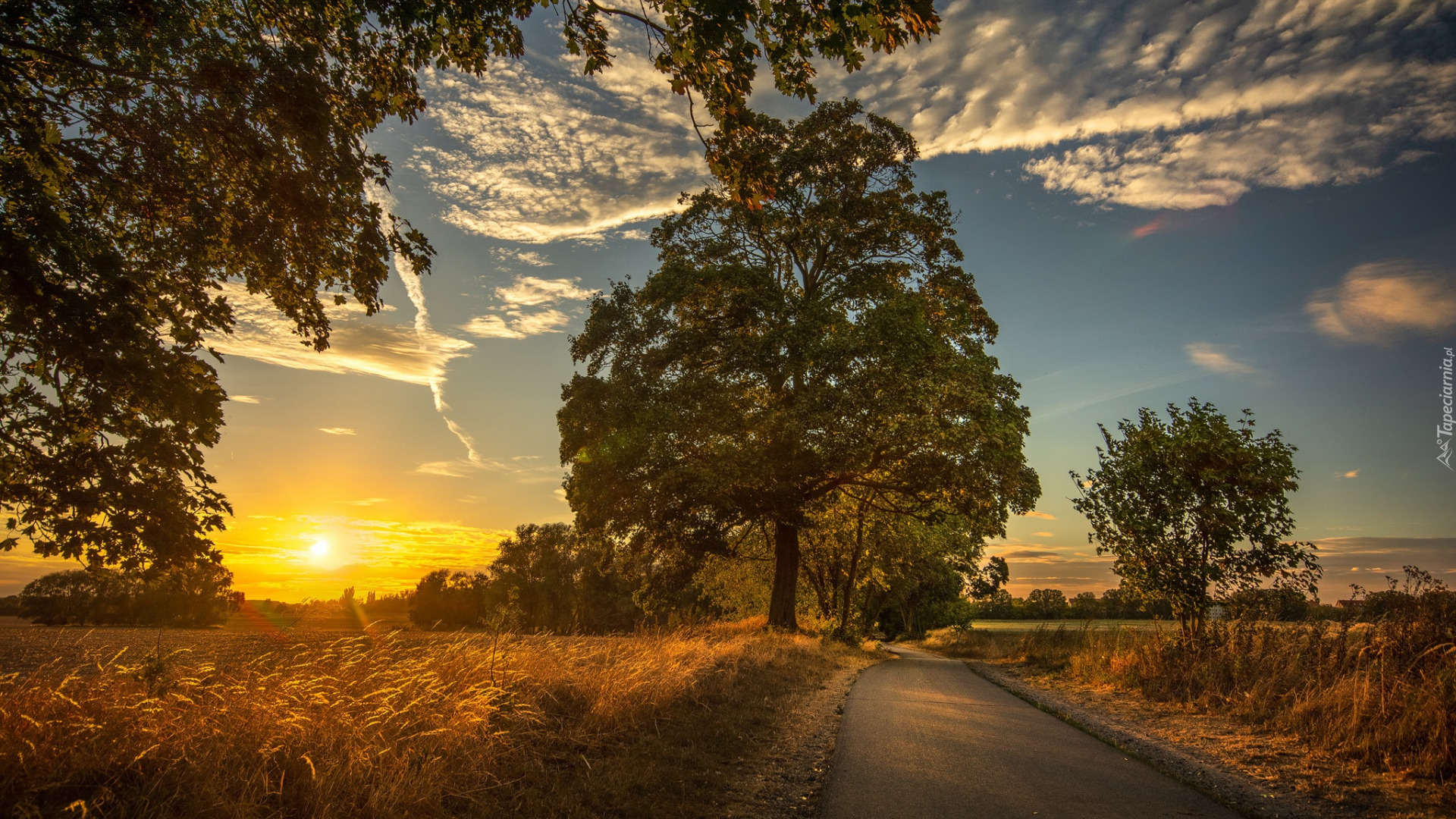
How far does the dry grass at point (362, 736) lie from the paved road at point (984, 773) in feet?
4.45

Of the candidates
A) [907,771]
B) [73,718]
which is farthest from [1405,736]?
[73,718]

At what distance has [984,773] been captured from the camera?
20.1 ft

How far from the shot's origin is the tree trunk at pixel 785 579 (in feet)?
72.2

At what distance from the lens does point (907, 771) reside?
6.06 meters

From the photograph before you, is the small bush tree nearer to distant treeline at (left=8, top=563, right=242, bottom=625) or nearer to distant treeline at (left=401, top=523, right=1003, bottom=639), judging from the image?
distant treeline at (left=401, top=523, right=1003, bottom=639)

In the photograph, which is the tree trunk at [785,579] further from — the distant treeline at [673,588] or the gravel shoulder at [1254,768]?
the gravel shoulder at [1254,768]

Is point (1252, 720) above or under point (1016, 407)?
under

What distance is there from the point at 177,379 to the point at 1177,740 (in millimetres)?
11979

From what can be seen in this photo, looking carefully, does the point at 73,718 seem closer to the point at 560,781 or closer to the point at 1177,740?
the point at 560,781

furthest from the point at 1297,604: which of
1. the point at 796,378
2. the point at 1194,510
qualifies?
the point at 796,378

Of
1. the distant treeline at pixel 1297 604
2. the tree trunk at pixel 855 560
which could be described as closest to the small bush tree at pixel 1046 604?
the tree trunk at pixel 855 560

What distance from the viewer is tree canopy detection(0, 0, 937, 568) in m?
5.66

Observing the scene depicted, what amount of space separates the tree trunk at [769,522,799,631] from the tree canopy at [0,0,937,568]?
17007mm

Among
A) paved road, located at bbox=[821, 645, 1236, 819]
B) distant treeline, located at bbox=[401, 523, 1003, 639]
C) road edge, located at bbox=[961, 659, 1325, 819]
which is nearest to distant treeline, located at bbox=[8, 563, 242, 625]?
distant treeline, located at bbox=[401, 523, 1003, 639]
